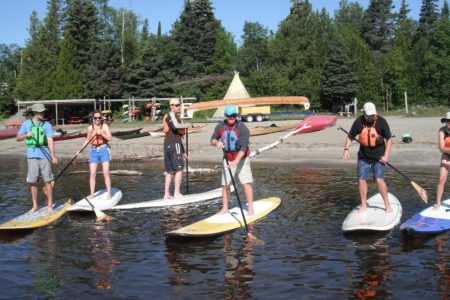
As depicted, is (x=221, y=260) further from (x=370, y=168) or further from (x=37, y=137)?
(x=37, y=137)

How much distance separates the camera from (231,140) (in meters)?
7.93

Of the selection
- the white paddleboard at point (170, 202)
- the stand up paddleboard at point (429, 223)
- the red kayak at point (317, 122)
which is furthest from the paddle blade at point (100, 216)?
the red kayak at point (317, 122)

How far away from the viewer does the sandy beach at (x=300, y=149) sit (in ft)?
60.2

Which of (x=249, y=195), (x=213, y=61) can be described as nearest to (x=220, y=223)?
(x=249, y=195)

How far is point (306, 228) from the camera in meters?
8.28

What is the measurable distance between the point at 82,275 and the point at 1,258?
4.58ft

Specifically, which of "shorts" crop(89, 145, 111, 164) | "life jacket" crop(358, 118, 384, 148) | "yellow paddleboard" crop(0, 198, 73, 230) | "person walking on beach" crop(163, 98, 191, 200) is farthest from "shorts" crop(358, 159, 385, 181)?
"yellow paddleboard" crop(0, 198, 73, 230)

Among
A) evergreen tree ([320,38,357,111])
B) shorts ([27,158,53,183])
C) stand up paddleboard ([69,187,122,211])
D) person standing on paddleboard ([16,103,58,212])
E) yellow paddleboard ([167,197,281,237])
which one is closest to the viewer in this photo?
yellow paddleboard ([167,197,281,237])

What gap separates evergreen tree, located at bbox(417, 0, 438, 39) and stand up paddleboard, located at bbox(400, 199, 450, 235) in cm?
6793

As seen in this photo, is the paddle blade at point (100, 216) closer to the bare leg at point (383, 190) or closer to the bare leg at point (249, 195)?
the bare leg at point (249, 195)

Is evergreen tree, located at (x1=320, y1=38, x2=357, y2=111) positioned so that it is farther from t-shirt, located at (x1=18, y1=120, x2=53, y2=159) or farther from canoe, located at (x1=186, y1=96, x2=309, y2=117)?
t-shirt, located at (x1=18, y1=120, x2=53, y2=159)

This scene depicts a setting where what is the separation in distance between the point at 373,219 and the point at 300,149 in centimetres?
1303

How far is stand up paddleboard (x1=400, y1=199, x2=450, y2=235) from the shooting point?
7.30 meters

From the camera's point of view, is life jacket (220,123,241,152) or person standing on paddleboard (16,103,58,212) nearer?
life jacket (220,123,241,152)
